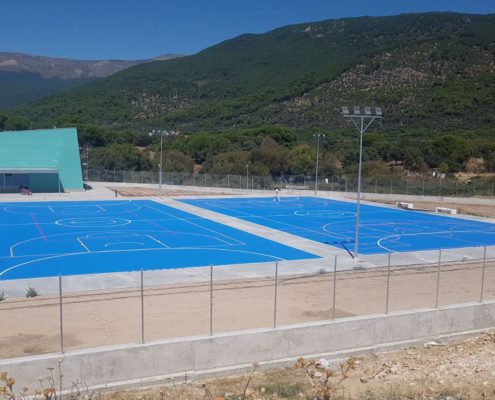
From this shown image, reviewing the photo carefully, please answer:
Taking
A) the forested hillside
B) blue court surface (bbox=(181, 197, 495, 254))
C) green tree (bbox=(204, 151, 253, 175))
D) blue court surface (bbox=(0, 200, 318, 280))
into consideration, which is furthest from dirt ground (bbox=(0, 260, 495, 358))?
the forested hillside

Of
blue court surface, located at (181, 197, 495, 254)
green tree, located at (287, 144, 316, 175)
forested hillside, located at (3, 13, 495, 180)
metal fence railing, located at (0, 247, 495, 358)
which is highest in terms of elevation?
forested hillside, located at (3, 13, 495, 180)

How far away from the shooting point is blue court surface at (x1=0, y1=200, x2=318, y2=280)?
87.5 ft

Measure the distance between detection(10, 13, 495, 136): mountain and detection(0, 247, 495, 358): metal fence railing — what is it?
78.6m

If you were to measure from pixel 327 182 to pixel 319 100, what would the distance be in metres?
52.2

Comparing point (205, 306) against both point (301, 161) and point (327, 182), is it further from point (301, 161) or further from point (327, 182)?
point (301, 161)

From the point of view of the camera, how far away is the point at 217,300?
65.3ft

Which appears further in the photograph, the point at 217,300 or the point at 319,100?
the point at 319,100

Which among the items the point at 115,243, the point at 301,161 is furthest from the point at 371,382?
the point at 301,161

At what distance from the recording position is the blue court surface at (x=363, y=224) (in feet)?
113

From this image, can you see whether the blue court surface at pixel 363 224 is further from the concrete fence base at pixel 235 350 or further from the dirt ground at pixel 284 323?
the concrete fence base at pixel 235 350

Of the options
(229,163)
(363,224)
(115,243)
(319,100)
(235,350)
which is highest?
(319,100)

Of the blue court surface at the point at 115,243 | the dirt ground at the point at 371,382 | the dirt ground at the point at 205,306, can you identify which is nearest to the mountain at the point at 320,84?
the blue court surface at the point at 115,243

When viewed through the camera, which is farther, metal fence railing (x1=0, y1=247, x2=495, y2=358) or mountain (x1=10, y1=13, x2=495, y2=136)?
mountain (x1=10, y1=13, x2=495, y2=136)

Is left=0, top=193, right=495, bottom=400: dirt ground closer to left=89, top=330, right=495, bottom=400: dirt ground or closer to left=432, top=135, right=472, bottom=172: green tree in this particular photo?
left=89, top=330, right=495, bottom=400: dirt ground
